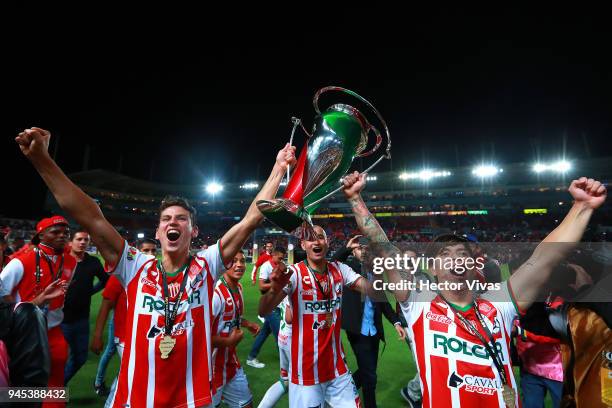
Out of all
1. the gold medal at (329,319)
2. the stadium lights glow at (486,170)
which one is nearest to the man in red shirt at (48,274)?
the gold medal at (329,319)

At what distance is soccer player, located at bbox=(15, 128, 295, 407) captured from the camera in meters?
2.01

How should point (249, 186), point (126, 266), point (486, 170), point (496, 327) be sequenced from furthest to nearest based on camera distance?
point (249, 186) → point (486, 170) → point (126, 266) → point (496, 327)

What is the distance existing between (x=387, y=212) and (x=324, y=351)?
46475 millimetres

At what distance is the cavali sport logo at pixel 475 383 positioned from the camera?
6.60ft

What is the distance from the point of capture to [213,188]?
56.7m

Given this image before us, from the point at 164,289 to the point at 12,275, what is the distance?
2814 millimetres

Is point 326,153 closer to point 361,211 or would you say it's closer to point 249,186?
point 361,211

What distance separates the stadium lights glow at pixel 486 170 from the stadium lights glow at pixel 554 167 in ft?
12.1

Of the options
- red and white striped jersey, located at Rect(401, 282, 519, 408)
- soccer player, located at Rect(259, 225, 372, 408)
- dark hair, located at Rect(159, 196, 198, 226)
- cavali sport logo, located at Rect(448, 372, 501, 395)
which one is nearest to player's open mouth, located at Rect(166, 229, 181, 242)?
dark hair, located at Rect(159, 196, 198, 226)

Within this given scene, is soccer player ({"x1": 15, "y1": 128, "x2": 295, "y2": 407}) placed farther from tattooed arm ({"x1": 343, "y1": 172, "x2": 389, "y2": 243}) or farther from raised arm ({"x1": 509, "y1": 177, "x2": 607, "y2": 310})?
raised arm ({"x1": 509, "y1": 177, "x2": 607, "y2": 310})

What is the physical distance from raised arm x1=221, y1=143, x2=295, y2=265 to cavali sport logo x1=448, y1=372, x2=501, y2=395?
1644mm

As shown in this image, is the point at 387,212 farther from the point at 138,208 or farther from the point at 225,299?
the point at 225,299

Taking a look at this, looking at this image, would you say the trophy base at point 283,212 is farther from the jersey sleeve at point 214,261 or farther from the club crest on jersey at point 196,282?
the club crest on jersey at point 196,282

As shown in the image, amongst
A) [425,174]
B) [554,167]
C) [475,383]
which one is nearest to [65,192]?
[475,383]
